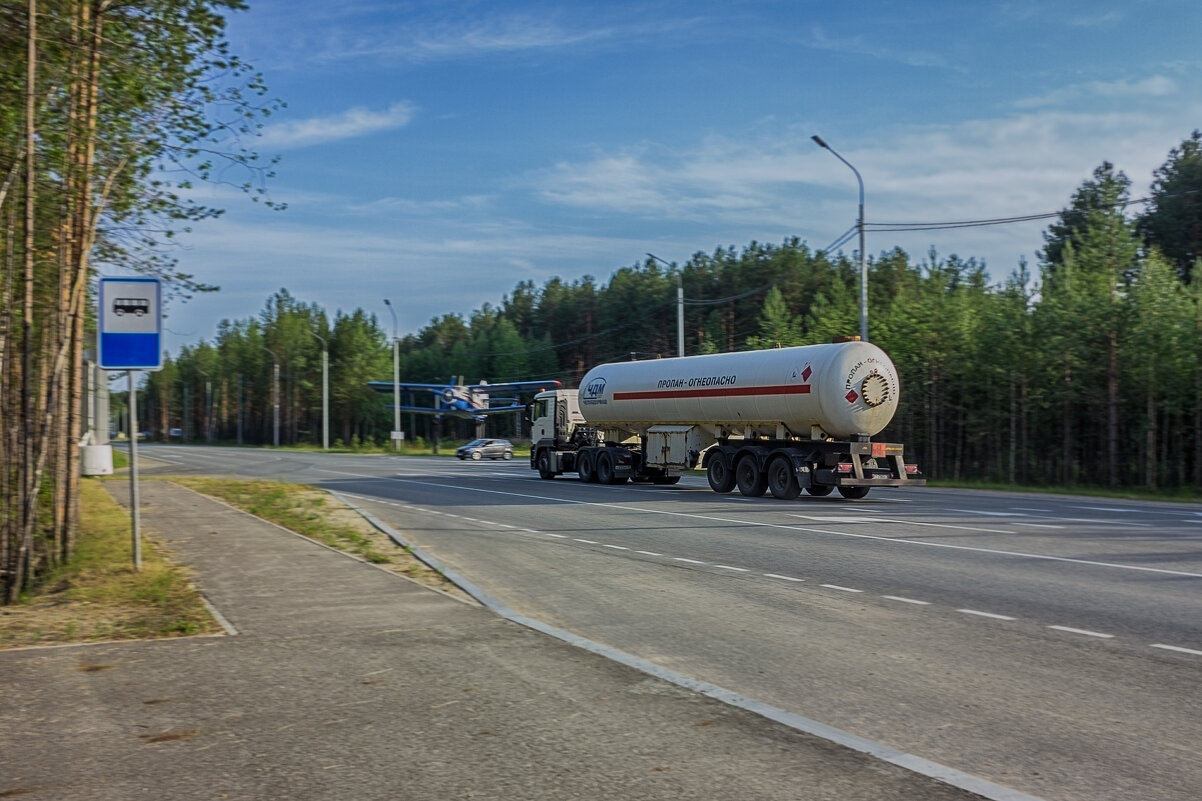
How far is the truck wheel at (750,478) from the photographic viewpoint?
973 inches

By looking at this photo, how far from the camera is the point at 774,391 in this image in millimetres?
24203

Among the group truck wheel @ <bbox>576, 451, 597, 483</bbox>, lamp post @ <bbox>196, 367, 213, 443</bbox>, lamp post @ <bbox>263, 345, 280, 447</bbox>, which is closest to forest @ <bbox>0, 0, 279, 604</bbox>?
truck wheel @ <bbox>576, 451, 597, 483</bbox>

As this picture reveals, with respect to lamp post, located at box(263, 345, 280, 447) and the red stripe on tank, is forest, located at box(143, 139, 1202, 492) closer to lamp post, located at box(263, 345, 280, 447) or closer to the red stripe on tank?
the red stripe on tank

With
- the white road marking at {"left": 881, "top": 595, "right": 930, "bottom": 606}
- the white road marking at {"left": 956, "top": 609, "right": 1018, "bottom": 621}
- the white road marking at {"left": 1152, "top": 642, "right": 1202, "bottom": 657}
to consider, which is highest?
the white road marking at {"left": 1152, "top": 642, "right": 1202, "bottom": 657}

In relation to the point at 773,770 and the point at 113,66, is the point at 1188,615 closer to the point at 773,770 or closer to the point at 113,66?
the point at 773,770

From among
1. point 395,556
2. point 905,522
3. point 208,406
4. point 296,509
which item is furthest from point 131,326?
point 208,406

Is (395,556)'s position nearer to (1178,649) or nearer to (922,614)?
(922,614)

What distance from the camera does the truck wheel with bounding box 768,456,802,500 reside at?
2350 cm

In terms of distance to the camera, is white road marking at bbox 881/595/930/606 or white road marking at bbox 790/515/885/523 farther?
white road marking at bbox 790/515/885/523

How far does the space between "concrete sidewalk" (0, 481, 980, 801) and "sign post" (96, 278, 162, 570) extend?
3196 mm

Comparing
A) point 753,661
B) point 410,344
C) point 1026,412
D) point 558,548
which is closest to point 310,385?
point 410,344

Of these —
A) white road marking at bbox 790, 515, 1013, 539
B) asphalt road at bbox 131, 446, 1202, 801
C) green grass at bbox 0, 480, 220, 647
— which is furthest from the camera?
white road marking at bbox 790, 515, 1013, 539

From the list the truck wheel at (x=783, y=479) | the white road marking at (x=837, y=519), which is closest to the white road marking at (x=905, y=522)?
the white road marking at (x=837, y=519)

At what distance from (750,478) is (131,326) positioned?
17131 mm
